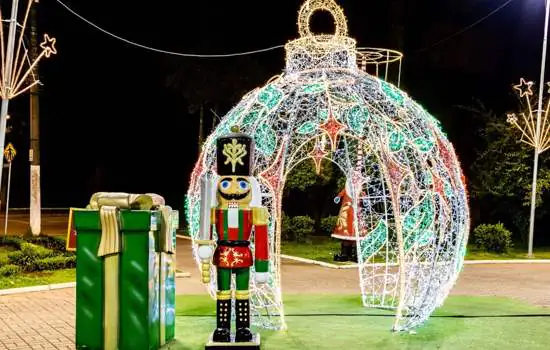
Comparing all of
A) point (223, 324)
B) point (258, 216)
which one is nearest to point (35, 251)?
point (223, 324)

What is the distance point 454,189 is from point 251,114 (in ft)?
8.92

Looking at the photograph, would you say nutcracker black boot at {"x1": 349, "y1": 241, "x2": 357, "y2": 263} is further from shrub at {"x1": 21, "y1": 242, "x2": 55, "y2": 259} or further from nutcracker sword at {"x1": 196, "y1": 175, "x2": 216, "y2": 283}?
nutcracker sword at {"x1": 196, "y1": 175, "x2": 216, "y2": 283}

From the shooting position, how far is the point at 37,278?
12.1 m

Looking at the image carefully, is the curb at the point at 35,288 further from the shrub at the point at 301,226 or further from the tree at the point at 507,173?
the tree at the point at 507,173

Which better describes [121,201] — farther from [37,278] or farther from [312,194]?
[312,194]

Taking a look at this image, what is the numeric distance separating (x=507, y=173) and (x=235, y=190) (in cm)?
1573

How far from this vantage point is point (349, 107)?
8211mm

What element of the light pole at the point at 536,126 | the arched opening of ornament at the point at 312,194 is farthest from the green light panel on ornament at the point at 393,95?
the light pole at the point at 536,126

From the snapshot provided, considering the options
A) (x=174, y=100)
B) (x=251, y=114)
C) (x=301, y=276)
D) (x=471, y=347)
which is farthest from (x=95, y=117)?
(x=471, y=347)

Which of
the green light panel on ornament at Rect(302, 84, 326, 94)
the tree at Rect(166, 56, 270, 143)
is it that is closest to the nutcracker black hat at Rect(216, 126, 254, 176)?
the green light panel on ornament at Rect(302, 84, 326, 94)

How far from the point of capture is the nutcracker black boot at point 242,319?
6.76 meters

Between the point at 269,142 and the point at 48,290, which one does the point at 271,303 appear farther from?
the point at 48,290

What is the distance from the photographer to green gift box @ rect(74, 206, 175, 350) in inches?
261

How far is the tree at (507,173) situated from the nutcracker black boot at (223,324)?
15351mm
